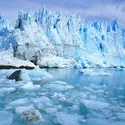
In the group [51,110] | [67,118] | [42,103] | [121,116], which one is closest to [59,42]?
[42,103]

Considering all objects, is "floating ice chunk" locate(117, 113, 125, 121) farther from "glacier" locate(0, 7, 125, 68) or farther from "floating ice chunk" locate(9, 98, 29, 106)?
"glacier" locate(0, 7, 125, 68)

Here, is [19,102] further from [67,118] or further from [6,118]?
[67,118]

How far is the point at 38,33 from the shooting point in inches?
1043

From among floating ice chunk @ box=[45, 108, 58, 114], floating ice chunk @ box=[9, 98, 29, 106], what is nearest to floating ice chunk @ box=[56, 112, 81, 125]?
floating ice chunk @ box=[45, 108, 58, 114]

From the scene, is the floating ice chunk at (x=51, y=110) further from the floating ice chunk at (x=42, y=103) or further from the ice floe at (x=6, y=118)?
the ice floe at (x=6, y=118)

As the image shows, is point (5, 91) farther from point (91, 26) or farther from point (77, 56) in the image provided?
point (91, 26)

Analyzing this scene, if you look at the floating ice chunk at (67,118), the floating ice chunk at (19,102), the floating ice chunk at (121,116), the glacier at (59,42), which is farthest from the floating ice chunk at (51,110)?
the glacier at (59,42)

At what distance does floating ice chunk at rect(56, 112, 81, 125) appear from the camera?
13.3 ft

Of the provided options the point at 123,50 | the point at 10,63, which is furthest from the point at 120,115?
the point at 123,50

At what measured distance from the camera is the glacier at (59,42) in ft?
78.7

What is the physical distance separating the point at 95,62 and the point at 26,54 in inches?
440

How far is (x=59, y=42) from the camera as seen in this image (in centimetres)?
2947

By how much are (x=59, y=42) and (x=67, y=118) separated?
83.6 feet

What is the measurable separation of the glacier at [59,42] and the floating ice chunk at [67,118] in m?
16.5
